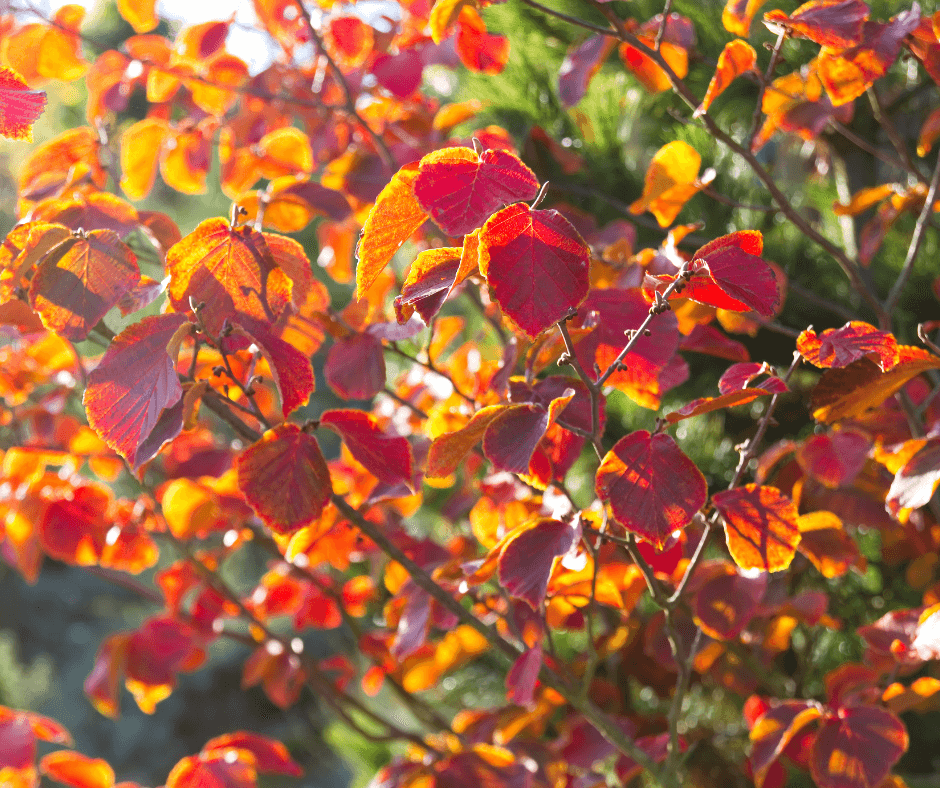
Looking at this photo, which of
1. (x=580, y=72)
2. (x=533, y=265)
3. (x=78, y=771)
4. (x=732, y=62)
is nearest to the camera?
(x=533, y=265)

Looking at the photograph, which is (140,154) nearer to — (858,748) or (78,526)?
(78,526)

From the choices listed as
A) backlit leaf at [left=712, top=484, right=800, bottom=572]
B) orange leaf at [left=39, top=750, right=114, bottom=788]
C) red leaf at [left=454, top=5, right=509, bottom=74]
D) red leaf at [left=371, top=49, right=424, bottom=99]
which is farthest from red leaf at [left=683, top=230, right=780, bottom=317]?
orange leaf at [left=39, top=750, right=114, bottom=788]

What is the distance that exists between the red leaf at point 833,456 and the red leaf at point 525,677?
1.01 feet

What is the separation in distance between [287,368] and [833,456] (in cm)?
51

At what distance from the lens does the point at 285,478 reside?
1.77 feet

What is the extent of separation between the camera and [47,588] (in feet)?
16.5

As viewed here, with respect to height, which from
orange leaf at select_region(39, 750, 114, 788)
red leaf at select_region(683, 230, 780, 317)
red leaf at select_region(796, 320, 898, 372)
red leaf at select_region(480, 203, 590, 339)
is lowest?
orange leaf at select_region(39, 750, 114, 788)

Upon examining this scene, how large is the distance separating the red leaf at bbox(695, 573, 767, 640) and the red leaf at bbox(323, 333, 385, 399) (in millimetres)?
360

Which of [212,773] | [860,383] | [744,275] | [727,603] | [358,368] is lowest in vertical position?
[212,773]

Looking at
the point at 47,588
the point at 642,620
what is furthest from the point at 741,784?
the point at 47,588

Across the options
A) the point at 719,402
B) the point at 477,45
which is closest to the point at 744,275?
the point at 719,402

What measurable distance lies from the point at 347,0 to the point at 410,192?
63 cm

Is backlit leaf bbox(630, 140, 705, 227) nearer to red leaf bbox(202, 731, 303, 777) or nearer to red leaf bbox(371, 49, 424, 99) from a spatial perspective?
red leaf bbox(371, 49, 424, 99)

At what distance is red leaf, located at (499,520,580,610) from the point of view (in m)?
0.51
